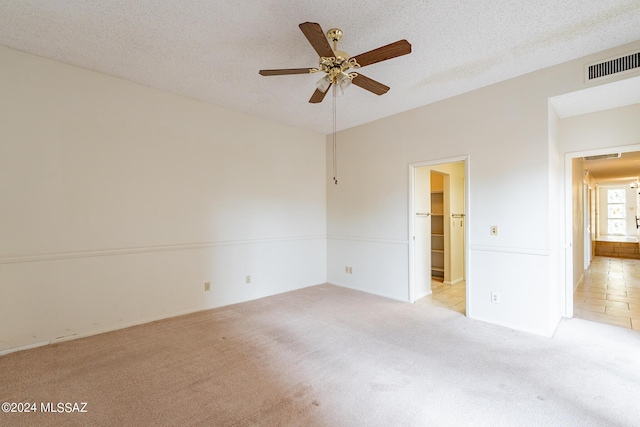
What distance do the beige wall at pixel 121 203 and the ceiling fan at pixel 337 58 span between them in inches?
78.2

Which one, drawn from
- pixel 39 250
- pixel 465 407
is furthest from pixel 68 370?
pixel 465 407

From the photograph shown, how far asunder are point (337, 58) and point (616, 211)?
14.2 m

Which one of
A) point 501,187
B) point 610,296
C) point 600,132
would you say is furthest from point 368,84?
point 610,296

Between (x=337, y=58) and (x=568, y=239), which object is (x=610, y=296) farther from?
(x=337, y=58)

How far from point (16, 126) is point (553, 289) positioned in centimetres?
567

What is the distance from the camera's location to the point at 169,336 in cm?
300

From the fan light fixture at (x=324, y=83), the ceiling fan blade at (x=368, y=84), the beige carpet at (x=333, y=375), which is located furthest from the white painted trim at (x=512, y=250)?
the fan light fixture at (x=324, y=83)

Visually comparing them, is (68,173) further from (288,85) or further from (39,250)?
(288,85)

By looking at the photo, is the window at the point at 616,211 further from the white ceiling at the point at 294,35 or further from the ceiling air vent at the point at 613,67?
the white ceiling at the point at 294,35

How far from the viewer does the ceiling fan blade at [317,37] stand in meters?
1.80

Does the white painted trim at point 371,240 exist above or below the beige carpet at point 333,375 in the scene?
above

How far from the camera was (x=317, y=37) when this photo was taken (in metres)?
1.92

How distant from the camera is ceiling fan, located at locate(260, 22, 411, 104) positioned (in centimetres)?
196

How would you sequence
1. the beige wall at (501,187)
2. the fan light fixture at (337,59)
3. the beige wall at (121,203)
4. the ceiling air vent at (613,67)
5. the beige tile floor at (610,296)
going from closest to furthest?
the fan light fixture at (337,59), the ceiling air vent at (613,67), the beige wall at (121,203), the beige wall at (501,187), the beige tile floor at (610,296)
